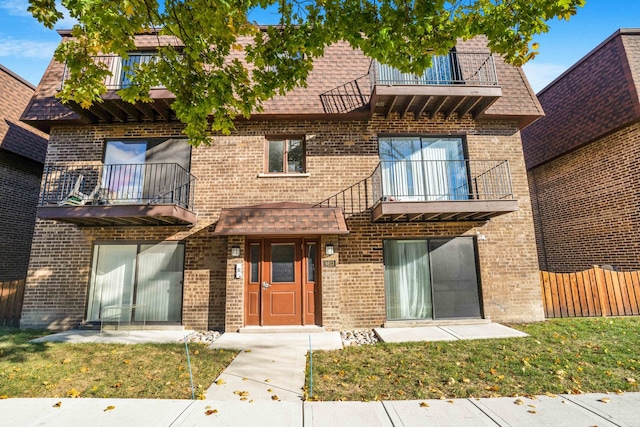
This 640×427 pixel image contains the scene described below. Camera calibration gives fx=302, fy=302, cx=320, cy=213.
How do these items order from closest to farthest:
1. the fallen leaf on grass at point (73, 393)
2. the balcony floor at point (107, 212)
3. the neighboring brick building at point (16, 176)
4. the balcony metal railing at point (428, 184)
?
the fallen leaf on grass at point (73, 393) < the balcony floor at point (107, 212) < the balcony metal railing at point (428, 184) < the neighboring brick building at point (16, 176)

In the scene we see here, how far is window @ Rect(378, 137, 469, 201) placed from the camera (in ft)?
27.8

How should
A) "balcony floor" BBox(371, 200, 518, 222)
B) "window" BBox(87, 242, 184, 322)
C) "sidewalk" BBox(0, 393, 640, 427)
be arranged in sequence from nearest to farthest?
"sidewalk" BBox(0, 393, 640, 427)
"balcony floor" BBox(371, 200, 518, 222)
"window" BBox(87, 242, 184, 322)

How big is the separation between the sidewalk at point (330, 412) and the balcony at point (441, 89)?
6783 millimetres

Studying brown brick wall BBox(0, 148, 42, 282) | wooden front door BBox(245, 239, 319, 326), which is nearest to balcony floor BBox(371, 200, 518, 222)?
wooden front door BBox(245, 239, 319, 326)

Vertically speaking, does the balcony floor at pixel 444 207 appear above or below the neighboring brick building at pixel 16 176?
below

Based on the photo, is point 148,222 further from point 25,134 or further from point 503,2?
point 503,2

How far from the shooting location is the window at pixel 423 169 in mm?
8484

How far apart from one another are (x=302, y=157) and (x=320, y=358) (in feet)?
17.6

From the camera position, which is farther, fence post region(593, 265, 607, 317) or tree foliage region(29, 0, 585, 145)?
fence post region(593, 265, 607, 317)

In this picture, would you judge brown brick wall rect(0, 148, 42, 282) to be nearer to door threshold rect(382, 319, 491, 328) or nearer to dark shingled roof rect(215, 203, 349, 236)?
dark shingled roof rect(215, 203, 349, 236)

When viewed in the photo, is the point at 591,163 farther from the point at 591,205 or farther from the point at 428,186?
the point at 428,186

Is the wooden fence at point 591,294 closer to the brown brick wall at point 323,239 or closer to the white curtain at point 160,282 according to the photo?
the brown brick wall at point 323,239

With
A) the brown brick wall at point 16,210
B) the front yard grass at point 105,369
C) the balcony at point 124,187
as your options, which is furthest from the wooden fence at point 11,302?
the brown brick wall at point 16,210

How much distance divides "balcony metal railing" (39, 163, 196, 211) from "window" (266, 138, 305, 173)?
226 centimetres
